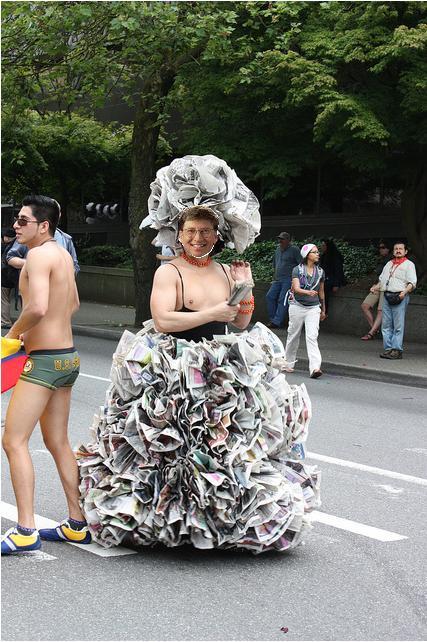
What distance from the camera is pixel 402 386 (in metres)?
14.0

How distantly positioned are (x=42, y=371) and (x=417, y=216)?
1532 centimetres

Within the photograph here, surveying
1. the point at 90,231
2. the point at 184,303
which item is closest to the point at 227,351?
the point at 184,303

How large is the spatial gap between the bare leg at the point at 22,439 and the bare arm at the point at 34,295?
0.31 meters

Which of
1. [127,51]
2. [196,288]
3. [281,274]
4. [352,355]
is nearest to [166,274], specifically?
[196,288]

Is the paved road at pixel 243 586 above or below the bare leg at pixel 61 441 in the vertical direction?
below

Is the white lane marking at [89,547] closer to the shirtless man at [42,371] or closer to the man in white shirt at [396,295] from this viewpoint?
the shirtless man at [42,371]

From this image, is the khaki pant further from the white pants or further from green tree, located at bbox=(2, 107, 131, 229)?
green tree, located at bbox=(2, 107, 131, 229)

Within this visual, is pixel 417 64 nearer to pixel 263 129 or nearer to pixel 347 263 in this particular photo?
pixel 263 129

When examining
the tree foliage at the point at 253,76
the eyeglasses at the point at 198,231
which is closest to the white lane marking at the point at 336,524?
the eyeglasses at the point at 198,231

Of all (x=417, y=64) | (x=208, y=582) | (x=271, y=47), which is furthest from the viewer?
(x=271, y=47)

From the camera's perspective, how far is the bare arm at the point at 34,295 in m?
5.45

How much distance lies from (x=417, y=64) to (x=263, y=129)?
3799 mm

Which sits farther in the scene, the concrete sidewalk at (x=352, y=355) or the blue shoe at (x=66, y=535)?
the concrete sidewalk at (x=352, y=355)

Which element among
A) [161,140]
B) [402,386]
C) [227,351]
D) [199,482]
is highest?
[161,140]
